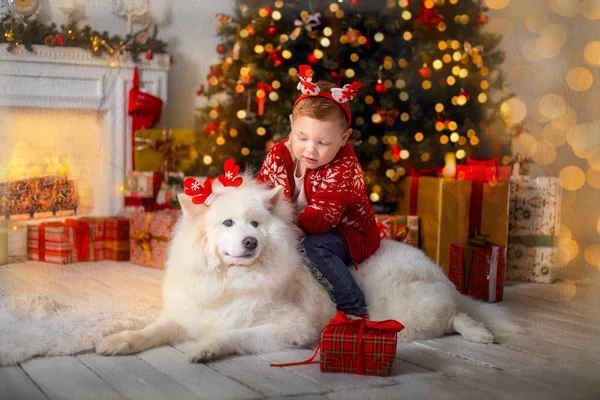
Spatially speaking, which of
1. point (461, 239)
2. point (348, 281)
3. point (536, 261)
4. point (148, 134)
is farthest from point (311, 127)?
point (148, 134)

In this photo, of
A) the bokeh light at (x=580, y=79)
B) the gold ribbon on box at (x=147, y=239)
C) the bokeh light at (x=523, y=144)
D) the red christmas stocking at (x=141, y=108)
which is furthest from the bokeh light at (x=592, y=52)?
the red christmas stocking at (x=141, y=108)

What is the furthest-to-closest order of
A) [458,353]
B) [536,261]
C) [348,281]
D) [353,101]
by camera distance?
[353,101]
[536,261]
[348,281]
[458,353]

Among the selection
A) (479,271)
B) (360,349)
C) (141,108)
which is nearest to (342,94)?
(360,349)

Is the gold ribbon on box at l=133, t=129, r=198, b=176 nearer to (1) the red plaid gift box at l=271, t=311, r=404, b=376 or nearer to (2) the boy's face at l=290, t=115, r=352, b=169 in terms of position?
(2) the boy's face at l=290, t=115, r=352, b=169

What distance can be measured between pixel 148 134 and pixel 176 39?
0.52m

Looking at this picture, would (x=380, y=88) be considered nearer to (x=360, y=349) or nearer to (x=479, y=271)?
(x=479, y=271)

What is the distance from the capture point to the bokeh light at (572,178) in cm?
252

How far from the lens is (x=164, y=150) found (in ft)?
10.5

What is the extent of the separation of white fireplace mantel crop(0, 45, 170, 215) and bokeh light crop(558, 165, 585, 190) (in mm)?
2124

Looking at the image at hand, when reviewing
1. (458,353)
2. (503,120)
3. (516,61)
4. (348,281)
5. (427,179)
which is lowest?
(458,353)

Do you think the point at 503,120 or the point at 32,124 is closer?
the point at 32,124

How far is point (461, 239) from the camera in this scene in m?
2.63

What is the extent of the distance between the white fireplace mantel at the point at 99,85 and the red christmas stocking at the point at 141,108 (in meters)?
0.03

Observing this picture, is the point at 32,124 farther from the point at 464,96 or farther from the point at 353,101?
the point at 464,96
